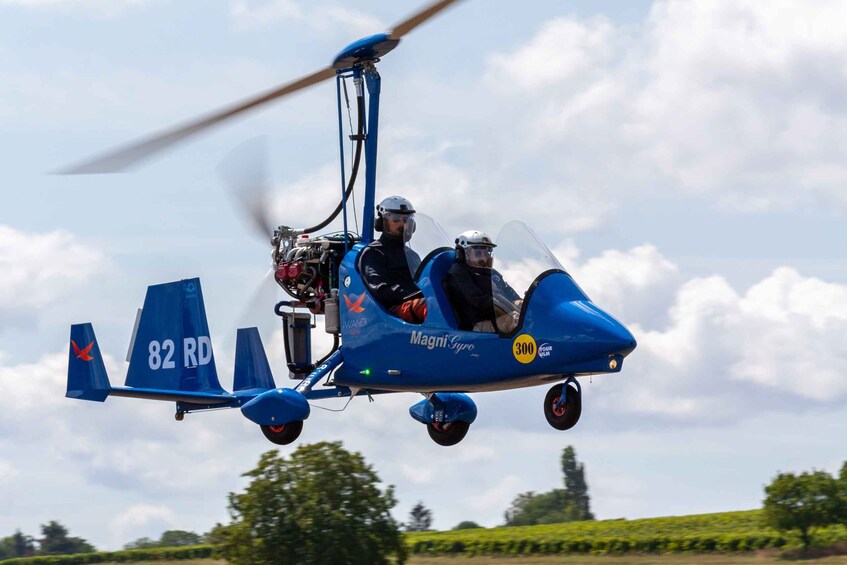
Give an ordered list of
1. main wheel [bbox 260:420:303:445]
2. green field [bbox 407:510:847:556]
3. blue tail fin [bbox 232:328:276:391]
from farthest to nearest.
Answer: green field [bbox 407:510:847:556] < blue tail fin [bbox 232:328:276:391] < main wheel [bbox 260:420:303:445]

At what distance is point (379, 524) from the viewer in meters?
54.9

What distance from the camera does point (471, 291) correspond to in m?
16.9

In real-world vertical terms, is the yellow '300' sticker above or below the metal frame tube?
below

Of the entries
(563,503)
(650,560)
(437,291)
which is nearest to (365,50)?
(437,291)

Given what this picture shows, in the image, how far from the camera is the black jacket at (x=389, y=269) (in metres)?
18.0

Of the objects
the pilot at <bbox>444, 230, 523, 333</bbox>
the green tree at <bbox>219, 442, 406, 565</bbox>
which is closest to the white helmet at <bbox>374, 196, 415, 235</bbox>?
the pilot at <bbox>444, 230, 523, 333</bbox>

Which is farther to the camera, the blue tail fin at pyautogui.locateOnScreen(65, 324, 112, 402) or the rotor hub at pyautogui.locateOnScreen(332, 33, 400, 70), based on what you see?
the blue tail fin at pyautogui.locateOnScreen(65, 324, 112, 402)

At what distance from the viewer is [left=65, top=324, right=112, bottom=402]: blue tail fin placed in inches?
766

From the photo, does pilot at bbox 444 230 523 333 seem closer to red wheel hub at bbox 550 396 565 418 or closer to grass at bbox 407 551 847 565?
red wheel hub at bbox 550 396 565 418

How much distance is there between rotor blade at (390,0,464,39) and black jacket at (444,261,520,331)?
3097 mm

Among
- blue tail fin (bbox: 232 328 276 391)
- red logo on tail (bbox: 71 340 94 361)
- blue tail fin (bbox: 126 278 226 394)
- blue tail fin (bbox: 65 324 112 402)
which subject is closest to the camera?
blue tail fin (bbox: 65 324 112 402)

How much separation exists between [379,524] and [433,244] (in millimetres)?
38452

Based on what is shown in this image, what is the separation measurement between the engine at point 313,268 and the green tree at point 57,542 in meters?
78.4

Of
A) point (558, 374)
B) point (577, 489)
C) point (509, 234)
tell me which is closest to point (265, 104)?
point (509, 234)
